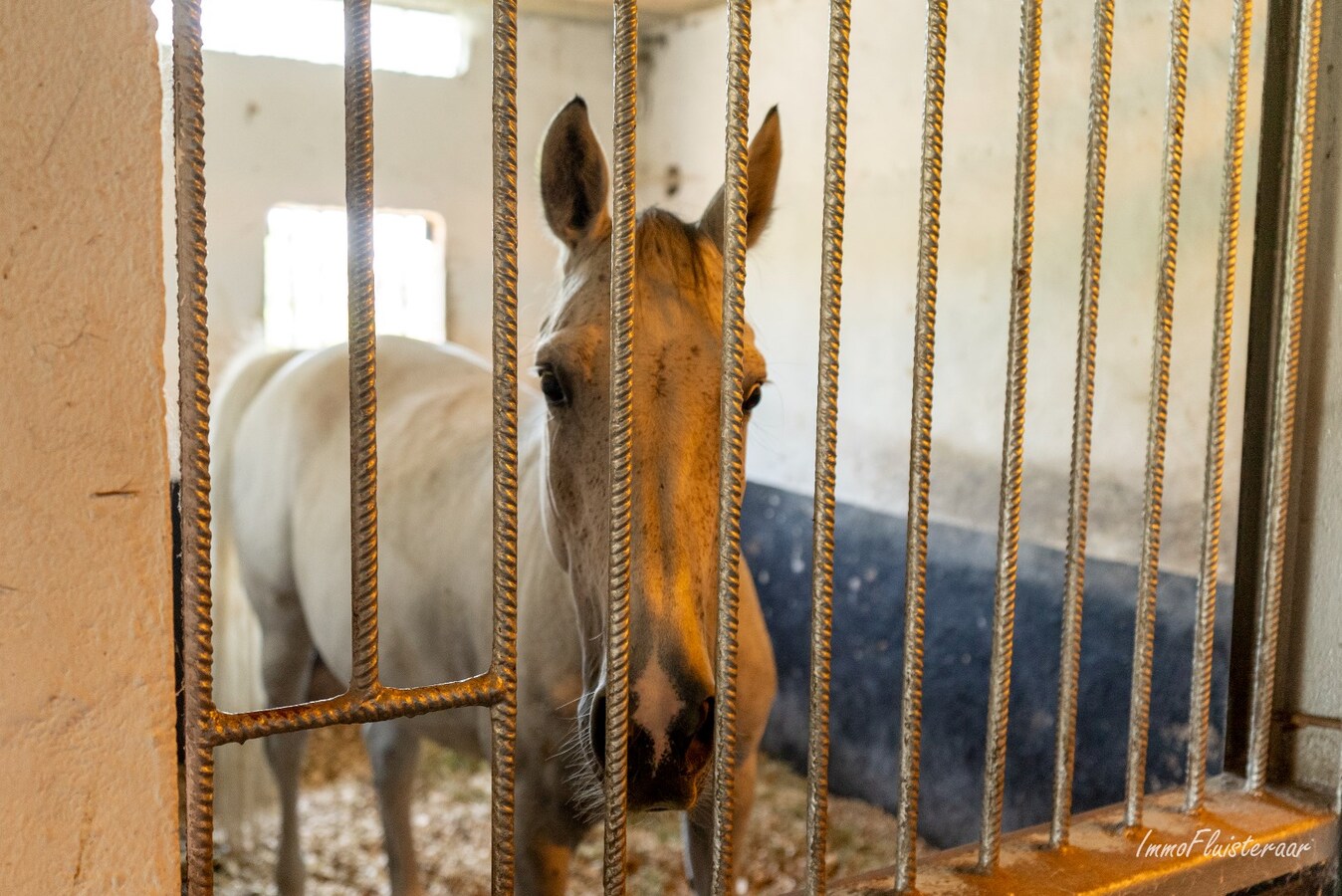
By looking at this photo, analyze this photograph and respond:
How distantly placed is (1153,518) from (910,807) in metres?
0.51

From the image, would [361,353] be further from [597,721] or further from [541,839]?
[541,839]

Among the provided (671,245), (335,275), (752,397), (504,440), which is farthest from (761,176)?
(335,275)

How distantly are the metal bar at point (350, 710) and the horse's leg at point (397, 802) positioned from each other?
65.4 inches

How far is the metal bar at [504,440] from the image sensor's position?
2.48 feet

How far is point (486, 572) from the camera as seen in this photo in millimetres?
1805

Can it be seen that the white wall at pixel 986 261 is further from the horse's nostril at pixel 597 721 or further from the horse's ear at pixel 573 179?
the horse's nostril at pixel 597 721

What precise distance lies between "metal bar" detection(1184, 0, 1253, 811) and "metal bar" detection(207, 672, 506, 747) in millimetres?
936

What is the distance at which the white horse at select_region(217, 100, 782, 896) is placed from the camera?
1063 millimetres

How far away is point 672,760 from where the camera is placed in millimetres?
962

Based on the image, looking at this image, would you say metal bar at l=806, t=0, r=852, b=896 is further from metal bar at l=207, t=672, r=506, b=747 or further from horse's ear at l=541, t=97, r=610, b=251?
horse's ear at l=541, t=97, r=610, b=251

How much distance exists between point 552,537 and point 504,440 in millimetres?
742

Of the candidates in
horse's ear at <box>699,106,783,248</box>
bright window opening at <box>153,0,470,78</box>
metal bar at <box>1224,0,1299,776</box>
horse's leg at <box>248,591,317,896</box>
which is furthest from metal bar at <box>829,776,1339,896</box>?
bright window opening at <box>153,0,470,78</box>

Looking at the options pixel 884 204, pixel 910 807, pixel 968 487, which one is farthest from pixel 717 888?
pixel 884 204

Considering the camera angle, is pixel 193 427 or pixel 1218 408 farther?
pixel 1218 408
